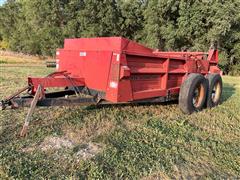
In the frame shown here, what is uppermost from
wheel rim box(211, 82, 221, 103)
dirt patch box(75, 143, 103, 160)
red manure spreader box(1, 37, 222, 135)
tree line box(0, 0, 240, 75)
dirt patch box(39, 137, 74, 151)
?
tree line box(0, 0, 240, 75)

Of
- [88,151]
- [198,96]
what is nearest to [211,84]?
[198,96]

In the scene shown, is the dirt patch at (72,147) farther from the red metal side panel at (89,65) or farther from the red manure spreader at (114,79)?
the red metal side panel at (89,65)

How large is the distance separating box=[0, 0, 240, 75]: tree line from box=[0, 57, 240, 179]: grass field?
19382mm

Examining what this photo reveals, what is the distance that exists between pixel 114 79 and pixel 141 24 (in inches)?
1131

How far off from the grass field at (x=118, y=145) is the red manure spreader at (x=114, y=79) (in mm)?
360

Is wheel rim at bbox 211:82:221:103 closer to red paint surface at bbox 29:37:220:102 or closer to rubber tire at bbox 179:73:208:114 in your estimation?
rubber tire at bbox 179:73:208:114

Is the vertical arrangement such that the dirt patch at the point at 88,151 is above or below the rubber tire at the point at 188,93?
below

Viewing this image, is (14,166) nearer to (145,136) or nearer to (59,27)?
(145,136)

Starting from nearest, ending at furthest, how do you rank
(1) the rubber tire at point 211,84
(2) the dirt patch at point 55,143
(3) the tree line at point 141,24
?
1. (2) the dirt patch at point 55,143
2. (1) the rubber tire at point 211,84
3. (3) the tree line at point 141,24

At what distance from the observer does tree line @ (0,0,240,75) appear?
2372cm

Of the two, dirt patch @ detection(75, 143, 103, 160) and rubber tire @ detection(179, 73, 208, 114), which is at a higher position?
rubber tire @ detection(179, 73, 208, 114)

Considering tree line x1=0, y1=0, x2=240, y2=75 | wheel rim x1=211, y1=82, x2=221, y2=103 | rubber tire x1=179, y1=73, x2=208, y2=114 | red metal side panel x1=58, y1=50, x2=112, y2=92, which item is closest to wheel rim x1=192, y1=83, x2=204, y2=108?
rubber tire x1=179, y1=73, x2=208, y2=114

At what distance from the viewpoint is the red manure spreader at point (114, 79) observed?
454cm

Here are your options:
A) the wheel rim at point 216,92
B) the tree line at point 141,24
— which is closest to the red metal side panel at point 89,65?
the wheel rim at point 216,92
